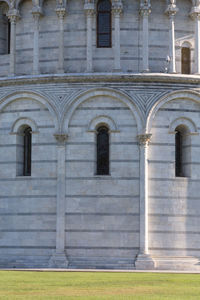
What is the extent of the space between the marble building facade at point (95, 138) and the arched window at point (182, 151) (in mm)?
70

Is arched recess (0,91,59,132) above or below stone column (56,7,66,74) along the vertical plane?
below

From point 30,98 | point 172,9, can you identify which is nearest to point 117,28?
point 172,9

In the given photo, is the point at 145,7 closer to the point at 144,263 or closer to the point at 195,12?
the point at 195,12

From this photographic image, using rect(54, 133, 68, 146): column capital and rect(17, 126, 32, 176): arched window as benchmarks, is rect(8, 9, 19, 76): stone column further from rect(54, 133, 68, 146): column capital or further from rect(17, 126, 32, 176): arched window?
rect(54, 133, 68, 146): column capital

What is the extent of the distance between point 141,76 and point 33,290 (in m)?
13.5

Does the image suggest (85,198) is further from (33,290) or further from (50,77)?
(33,290)

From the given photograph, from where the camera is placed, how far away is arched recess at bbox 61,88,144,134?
32.0m

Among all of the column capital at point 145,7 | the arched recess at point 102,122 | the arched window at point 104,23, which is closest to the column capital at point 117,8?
the arched window at point 104,23

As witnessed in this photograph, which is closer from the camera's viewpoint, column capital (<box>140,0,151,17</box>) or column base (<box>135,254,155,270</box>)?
column base (<box>135,254,155,270</box>)

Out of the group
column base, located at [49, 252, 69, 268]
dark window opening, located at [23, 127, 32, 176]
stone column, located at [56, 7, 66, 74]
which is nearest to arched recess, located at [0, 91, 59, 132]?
dark window opening, located at [23, 127, 32, 176]

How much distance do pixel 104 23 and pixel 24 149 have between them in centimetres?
666

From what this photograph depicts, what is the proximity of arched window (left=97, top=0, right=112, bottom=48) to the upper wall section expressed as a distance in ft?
0.76

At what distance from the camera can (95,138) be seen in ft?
106

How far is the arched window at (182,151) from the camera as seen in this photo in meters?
32.8
